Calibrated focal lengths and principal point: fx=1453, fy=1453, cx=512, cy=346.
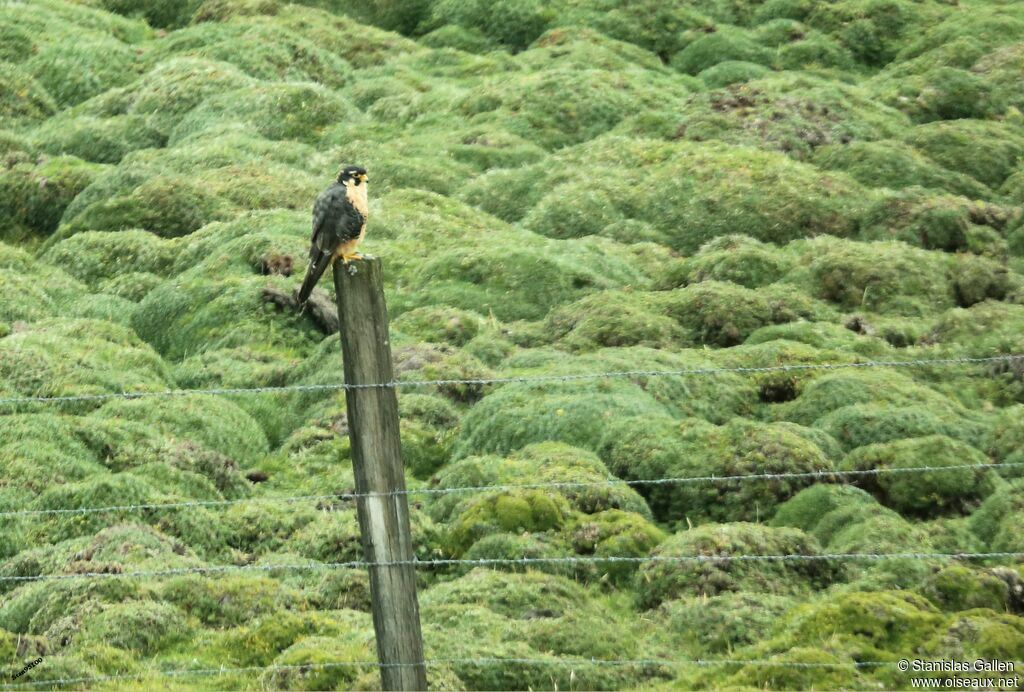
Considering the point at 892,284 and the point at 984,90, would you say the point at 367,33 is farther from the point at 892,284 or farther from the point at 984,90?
the point at 892,284

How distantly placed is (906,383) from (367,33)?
89.7ft

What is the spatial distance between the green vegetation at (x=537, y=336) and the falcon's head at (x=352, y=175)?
8.83ft

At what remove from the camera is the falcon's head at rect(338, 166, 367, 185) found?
13.4 metres

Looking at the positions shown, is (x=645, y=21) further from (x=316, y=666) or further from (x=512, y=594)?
(x=316, y=666)

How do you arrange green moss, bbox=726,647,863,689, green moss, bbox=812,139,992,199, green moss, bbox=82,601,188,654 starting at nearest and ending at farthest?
green moss, bbox=726,647,863,689, green moss, bbox=82,601,188,654, green moss, bbox=812,139,992,199

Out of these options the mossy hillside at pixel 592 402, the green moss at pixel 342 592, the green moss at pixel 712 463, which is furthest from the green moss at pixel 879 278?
the green moss at pixel 342 592

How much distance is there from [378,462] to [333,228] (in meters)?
4.80

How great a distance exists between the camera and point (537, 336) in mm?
22766

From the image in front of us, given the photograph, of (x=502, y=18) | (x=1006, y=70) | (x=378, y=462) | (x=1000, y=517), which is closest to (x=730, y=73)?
(x=1006, y=70)

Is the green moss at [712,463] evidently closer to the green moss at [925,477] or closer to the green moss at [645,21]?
the green moss at [925,477]

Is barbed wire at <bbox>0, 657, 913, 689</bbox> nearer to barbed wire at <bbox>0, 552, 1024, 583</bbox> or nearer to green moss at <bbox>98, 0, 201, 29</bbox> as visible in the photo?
barbed wire at <bbox>0, 552, 1024, 583</bbox>

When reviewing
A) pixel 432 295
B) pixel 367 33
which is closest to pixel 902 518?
pixel 432 295

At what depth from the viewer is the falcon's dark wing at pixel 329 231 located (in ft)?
42.1

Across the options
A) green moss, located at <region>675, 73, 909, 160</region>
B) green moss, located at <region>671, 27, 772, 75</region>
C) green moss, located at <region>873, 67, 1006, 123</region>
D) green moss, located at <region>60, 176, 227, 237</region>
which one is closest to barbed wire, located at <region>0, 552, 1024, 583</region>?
green moss, located at <region>60, 176, 227, 237</region>
